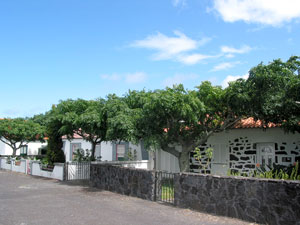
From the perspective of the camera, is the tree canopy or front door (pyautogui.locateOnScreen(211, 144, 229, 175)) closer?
the tree canopy

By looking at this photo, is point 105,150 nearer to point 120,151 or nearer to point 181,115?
point 120,151

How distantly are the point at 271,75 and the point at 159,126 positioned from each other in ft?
14.1

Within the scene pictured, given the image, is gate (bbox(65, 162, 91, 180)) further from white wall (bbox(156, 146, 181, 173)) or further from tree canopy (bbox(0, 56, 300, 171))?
white wall (bbox(156, 146, 181, 173))

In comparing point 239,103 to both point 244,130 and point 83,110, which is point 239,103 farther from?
point 83,110

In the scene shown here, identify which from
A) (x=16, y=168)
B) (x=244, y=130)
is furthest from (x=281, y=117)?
(x=16, y=168)

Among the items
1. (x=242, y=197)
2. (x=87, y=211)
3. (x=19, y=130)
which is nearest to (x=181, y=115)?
(x=242, y=197)

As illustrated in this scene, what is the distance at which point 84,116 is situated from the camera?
1310 cm

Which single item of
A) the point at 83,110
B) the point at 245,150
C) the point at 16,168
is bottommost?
the point at 16,168

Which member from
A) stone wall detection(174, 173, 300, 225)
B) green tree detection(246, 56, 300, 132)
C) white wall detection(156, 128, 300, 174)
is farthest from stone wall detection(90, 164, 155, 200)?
green tree detection(246, 56, 300, 132)

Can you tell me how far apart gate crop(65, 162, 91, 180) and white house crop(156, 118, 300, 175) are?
18.0ft

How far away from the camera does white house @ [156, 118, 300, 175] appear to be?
1280 cm

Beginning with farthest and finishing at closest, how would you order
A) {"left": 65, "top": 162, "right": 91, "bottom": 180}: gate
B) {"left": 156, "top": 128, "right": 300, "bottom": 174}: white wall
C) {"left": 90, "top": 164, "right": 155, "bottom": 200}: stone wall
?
{"left": 65, "top": 162, "right": 91, "bottom": 180}: gate, {"left": 156, "top": 128, "right": 300, "bottom": 174}: white wall, {"left": 90, "top": 164, "right": 155, "bottom": 200}: stone wall

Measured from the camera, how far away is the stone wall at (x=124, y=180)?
1019 centimetres

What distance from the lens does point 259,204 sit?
721 centimetres
